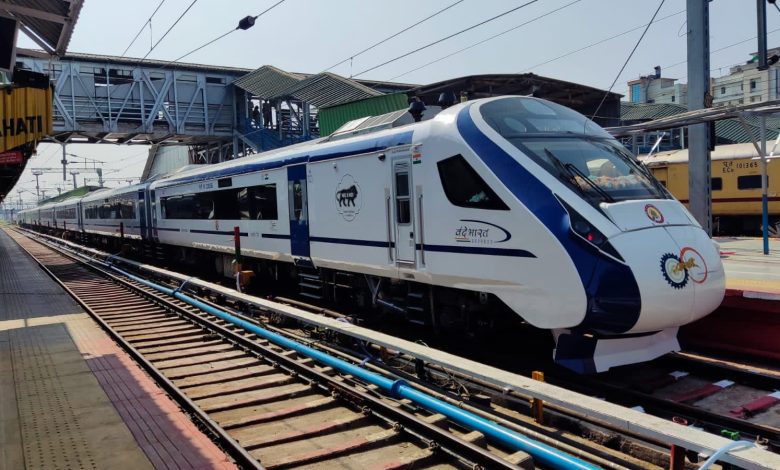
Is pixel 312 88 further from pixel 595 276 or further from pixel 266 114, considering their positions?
pixel 595 276

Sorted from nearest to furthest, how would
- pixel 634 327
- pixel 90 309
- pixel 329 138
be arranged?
pixel 634 327 → pixel 329 138 → pixel 90 309

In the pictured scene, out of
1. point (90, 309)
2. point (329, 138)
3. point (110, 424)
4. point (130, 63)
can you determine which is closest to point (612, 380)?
point (110, 424)

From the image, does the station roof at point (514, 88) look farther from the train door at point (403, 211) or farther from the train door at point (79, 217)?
the train door at point (79, 217)

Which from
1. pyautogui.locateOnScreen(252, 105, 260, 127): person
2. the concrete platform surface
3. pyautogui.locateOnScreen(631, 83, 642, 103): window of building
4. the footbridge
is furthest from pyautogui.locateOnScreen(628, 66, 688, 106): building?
the concrete platform surface

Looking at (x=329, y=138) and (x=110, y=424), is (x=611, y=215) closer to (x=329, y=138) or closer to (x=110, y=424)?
(x=110, y=424)

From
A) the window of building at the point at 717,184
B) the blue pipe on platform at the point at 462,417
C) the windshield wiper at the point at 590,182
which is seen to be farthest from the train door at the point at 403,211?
the window of building at the point at 717,184

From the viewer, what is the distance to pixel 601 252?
5734mm

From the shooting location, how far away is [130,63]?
33.0 meters

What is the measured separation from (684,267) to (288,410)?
13.1 ft

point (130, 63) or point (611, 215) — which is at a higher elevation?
point (130, 63)

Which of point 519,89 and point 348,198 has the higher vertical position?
point 519,89

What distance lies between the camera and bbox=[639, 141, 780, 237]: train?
2123 cm

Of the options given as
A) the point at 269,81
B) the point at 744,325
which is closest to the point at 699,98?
the point at 744,325

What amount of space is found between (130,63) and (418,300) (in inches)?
1186
